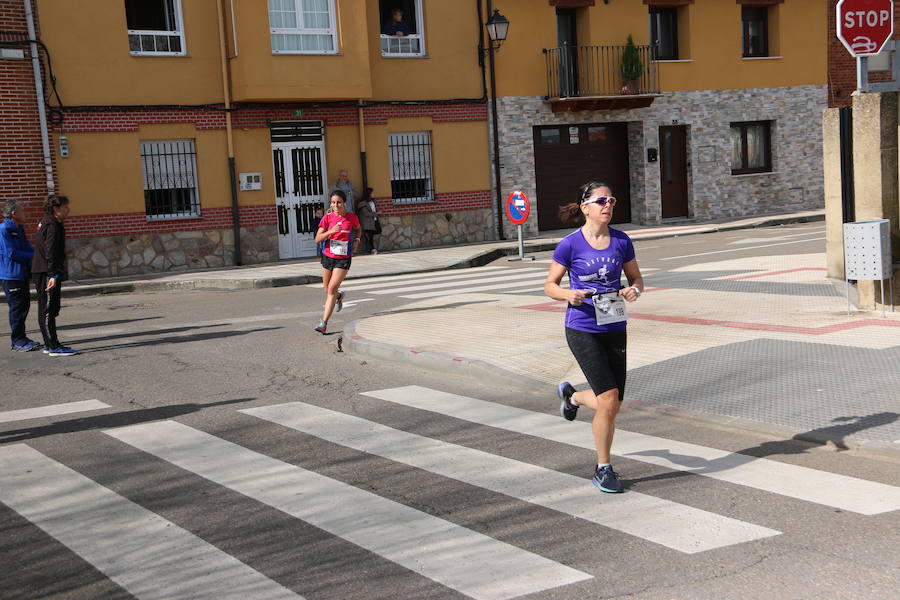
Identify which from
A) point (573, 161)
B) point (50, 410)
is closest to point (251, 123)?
point (573, 161)

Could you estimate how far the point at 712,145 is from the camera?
29531 millimetres

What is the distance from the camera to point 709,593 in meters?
4.35

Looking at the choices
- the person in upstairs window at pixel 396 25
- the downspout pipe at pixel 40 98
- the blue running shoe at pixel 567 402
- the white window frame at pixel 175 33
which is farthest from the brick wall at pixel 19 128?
the blue running shoe at pixel 567 402

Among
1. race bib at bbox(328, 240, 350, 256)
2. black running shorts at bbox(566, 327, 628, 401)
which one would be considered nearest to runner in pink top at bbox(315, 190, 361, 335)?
race bib at bbox(328, 240, 350, 256)

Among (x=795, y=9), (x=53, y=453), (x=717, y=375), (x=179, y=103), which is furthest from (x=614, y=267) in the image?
(x=795, y=9)

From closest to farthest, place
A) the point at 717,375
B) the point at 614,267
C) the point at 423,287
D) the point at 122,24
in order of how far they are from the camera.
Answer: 1. the point at 614,267
2. the point at 717,375
3. the point at 423,287
4. the point at 122,24

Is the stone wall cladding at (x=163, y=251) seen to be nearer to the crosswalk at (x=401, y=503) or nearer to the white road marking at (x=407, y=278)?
the white road marking at (x=407, y=278)

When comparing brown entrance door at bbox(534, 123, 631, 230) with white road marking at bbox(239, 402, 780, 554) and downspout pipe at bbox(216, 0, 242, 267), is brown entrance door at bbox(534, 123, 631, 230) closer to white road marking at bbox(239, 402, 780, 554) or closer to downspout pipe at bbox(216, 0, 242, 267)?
downspout pipe at bbox(216, 0, 242, 267)

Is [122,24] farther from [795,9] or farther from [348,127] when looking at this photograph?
[795,9]

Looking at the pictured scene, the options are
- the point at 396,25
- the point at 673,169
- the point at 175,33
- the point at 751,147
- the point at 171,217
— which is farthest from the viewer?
the point at 751,147

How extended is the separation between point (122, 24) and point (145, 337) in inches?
430

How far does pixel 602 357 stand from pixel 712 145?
24.9 metres

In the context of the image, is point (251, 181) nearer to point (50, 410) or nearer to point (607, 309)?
point (50, 410)

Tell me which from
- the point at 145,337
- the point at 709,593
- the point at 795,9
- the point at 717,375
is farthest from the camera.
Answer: the point at 795,9
